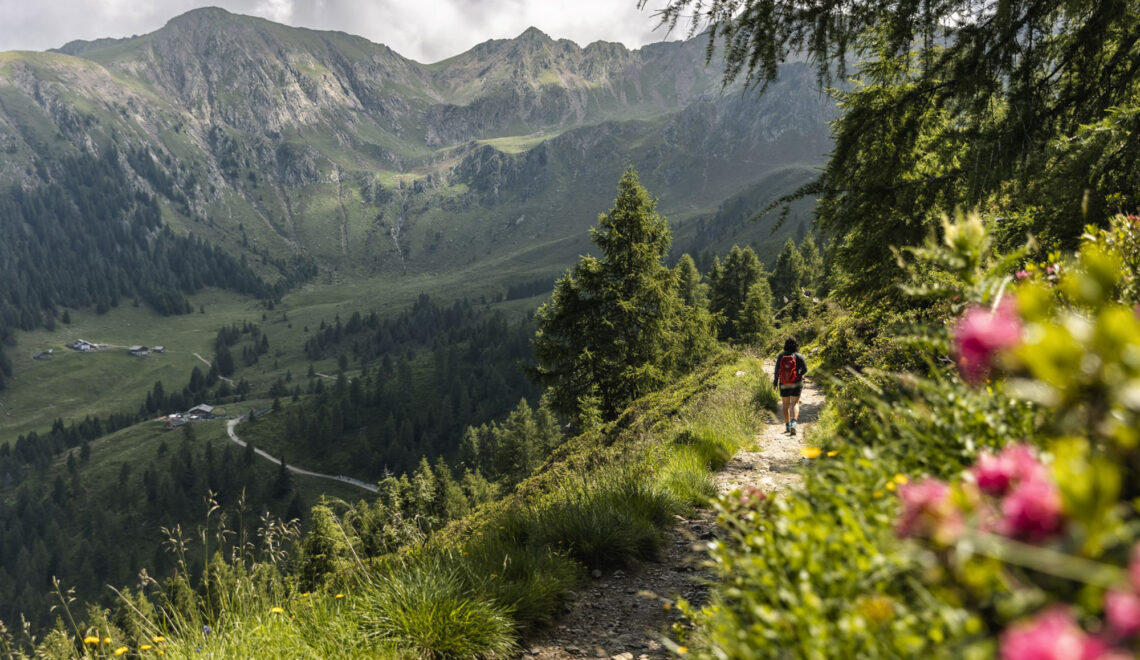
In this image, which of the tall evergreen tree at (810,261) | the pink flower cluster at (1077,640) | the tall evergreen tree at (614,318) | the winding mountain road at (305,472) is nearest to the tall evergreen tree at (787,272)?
the tall evergreen tree at (810,261)

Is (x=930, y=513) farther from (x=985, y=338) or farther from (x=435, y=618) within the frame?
(x=435, y=618)

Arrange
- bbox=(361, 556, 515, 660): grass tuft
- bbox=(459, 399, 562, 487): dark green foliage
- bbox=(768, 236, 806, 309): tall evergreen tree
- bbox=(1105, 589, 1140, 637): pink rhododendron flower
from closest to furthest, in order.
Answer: bbox=(1105, 589, 1140, 637): pink rhododendron flower < bbox=(361, 556, 515, 660): grass tuft < bbox=(768, 236, 806, 309): tall evergreen tree < bbox=(459, 399, 562, 487): dark green foliage

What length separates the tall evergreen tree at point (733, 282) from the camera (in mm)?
55969

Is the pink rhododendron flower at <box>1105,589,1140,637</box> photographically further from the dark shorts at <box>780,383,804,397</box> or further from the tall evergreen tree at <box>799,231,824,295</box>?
the tall evergreen tree at <box>799,231,824,295</box>

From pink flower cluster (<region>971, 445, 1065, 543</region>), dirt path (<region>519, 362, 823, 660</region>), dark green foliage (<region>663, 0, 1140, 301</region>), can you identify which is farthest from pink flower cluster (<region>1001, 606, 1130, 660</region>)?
dark green foliage (<region>663, 0, 1140, 301</region>)

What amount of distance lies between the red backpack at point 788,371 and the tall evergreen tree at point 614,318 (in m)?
12.8

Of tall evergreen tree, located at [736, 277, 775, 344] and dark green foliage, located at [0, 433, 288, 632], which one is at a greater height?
tall evergreen tree, located at [736, 277, 775, 344]

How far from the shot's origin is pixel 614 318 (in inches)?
999

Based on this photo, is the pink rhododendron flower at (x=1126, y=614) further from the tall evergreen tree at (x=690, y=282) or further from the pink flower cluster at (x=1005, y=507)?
the tall evergreen tree at (x=690, y=282)

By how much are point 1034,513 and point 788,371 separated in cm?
1172

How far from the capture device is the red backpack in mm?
12023

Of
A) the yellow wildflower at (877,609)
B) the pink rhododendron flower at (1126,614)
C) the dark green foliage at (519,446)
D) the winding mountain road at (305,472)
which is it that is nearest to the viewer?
the pink rhododendron flower at (1126,614)

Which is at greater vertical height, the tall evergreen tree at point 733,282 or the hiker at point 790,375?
the hiker at point 790,375

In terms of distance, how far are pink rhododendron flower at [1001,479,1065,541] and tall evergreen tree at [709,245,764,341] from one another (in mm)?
55558
